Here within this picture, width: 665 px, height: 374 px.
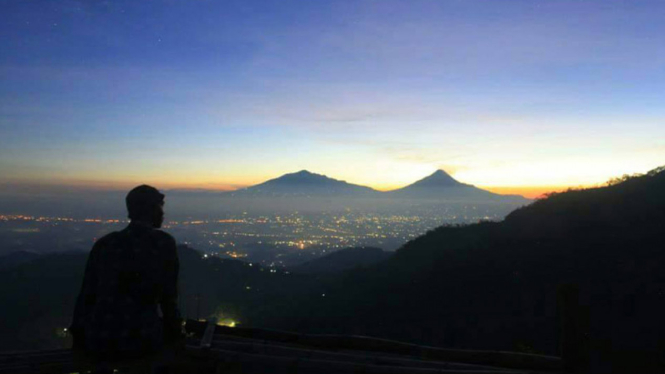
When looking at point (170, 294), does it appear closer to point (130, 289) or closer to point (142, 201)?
point (130, 289)

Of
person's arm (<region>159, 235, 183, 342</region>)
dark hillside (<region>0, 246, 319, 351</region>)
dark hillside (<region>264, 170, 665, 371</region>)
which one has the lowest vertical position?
dark hillside (<region>0, 246, 319, 351</region>)

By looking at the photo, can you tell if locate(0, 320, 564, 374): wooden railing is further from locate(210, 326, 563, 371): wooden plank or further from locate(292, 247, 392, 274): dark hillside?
locate(292, 247, 392, 274): dark hillside

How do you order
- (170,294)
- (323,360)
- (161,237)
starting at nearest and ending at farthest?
1. (161,237)
2. (170,294)
3. (323,360)

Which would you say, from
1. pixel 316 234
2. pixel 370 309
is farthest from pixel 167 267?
pixel 316 234

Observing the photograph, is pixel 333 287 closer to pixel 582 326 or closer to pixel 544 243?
pixel 544 243

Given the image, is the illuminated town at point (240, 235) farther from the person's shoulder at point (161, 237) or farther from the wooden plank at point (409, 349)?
the person's shoulder at point (161, 237)

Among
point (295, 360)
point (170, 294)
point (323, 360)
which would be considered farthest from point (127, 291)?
point (323, 360)

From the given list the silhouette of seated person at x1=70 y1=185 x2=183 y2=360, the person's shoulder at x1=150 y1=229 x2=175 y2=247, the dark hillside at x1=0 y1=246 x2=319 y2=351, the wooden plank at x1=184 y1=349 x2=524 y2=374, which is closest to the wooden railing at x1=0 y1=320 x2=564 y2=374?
the wooden plank at x1=184 y1=349 x2=524 y2=374
